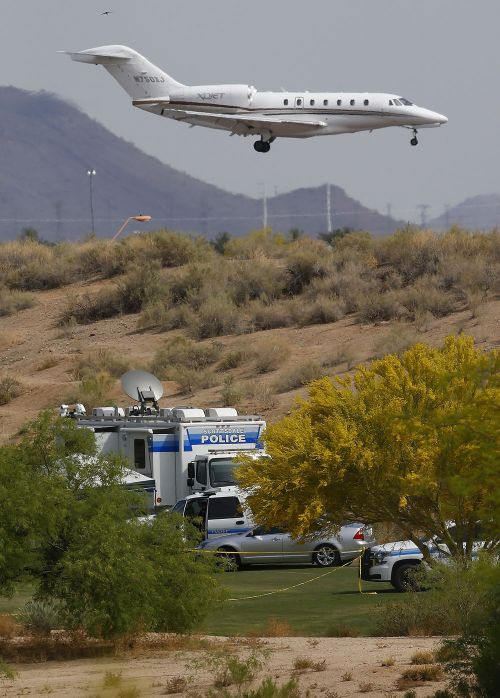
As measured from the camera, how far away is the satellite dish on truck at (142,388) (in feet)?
111

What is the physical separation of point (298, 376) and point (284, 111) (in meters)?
14.1

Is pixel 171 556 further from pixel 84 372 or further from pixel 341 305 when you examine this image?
pixel 341 305

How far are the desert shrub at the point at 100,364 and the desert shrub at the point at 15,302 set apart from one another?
11.9m

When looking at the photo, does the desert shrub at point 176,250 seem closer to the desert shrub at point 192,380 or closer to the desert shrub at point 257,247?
the desert shrub at point 257,247

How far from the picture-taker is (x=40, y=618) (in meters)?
19.4

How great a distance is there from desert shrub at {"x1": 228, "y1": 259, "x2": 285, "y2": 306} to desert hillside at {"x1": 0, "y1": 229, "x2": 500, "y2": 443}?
0.06 meters

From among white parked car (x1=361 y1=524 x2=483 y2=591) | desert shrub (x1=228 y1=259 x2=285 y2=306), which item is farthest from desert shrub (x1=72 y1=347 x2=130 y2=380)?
white parked car (x1=361 y1=524 x2=483 y2=591)

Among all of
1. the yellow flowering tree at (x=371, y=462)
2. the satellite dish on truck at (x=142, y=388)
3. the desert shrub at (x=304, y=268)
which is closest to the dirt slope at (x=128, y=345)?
the desert shrub at (x=304, y=268)

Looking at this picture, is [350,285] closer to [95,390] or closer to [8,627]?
[95,390]

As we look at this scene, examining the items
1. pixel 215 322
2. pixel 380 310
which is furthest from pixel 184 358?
pixel 380 310

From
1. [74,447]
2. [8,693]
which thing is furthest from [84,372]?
[8,693]

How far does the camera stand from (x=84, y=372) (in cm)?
5166

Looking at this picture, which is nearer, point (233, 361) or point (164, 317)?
point (233, 361)

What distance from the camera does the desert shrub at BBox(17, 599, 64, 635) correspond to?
1912cm
